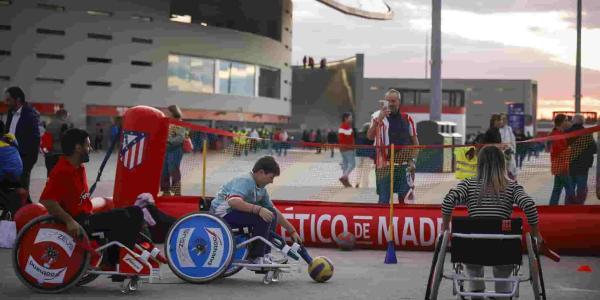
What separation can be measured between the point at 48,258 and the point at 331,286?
2.47m

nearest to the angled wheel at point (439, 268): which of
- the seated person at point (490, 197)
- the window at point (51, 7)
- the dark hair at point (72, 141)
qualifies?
the seated person at point (490, 197)

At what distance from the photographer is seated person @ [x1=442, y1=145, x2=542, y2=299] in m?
6.45

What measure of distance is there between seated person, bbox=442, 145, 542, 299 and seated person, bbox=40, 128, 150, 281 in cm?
275

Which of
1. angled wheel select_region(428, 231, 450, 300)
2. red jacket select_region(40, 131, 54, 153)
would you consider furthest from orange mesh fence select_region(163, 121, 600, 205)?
angled wheel select_region(428, 231, 450, 300)

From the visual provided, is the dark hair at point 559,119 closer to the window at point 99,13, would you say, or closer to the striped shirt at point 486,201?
the striped shirt at point 486,201

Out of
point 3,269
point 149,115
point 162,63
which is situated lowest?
point 3,269

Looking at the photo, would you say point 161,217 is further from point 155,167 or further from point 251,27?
point 251,27

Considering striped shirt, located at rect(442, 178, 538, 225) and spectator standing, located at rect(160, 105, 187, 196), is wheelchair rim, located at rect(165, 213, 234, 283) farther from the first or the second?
spectator standing, located at rect(160, 105, 187, 196)

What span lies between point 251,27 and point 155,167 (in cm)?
6403

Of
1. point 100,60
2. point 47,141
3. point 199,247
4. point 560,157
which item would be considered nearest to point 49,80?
point 100,60

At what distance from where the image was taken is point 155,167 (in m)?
10.7

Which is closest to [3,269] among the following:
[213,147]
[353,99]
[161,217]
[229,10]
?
[161,217]

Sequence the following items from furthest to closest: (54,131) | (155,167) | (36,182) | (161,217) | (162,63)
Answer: (162,63)
(36,182)
(54,131)
(155,167)
(161,217)

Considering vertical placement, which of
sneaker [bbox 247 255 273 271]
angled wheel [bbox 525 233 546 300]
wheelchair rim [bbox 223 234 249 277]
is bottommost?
sneaker [bbox 247 255 273 271]
